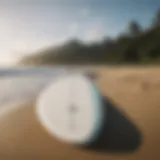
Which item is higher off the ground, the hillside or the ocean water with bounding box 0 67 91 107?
the hillside

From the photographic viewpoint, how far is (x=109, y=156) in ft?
1.57

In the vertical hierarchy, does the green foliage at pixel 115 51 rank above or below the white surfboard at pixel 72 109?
above

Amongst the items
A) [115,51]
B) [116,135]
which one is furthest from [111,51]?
[116,135]

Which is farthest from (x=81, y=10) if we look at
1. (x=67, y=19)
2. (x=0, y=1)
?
(x=0, y=1)

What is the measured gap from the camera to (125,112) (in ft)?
1.57

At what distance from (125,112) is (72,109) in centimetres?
8

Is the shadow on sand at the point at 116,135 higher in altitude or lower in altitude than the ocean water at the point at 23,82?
lower

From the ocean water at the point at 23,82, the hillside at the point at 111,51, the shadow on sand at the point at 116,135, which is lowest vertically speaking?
the shadow on sand at the point at 116,135

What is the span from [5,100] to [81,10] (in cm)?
17

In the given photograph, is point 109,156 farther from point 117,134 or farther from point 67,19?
point 67,19

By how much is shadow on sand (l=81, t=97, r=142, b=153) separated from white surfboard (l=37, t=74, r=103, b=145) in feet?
0.04

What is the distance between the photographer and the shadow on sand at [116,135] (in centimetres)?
47

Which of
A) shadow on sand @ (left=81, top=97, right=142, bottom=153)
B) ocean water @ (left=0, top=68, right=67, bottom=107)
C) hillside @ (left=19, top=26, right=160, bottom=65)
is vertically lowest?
shadow on sand @ (left=81, top=97, right=142, bottom=153)

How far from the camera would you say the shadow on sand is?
1.55 feet
